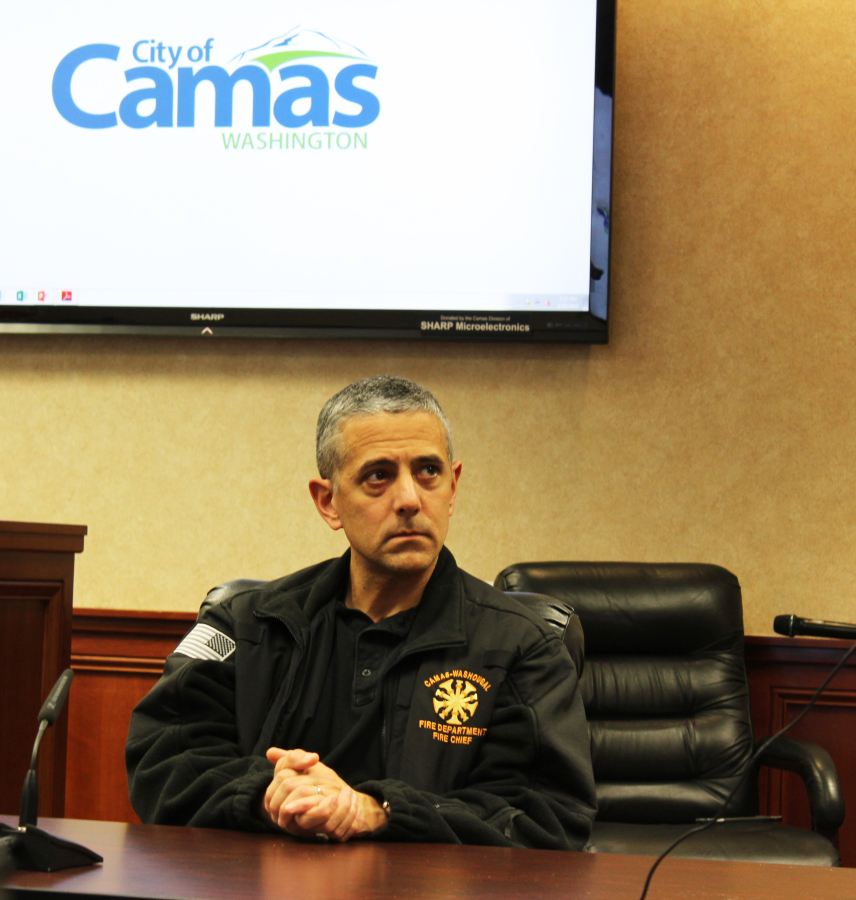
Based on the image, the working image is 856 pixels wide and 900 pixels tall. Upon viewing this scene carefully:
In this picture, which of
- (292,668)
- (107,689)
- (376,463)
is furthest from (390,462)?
(107,689)

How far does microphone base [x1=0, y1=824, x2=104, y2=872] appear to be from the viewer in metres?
0.88

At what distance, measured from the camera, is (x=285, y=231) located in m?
2.71

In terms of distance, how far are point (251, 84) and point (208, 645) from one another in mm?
1856

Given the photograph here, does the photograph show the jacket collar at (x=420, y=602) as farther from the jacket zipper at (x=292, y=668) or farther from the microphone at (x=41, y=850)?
the microphone at (x=41, y=850)

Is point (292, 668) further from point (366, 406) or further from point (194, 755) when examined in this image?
point (366, 406)

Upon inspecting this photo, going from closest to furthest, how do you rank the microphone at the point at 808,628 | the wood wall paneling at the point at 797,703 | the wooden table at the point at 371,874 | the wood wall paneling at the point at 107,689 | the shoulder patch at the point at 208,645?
the wooden table at the point at 371,874 < the microphone at the point at 808,628 < the shoulder patch at the point at 208,645 < the wood wall paneling at the point at 797,703 < the wood wall paneling at the point at 107,689

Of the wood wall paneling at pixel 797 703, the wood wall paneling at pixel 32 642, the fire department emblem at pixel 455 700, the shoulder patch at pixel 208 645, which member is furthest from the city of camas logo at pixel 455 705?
the wood wall paneling at pixel 797 703

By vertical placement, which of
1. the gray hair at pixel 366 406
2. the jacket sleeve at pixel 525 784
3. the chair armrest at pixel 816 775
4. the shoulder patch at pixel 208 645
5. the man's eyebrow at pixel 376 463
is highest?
the gray hair at pixel 366 406

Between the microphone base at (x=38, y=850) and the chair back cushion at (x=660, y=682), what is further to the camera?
the chair back cushion at (x=660, y=682)

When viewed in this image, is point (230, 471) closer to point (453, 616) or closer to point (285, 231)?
point (285, 231)

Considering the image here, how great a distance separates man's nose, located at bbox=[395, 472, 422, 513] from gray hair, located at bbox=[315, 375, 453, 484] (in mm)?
100

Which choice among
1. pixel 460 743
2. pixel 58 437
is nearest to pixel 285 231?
pixel 58 437

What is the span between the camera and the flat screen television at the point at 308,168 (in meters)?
2.65

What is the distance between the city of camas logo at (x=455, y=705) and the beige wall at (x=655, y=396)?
1.34 meters
